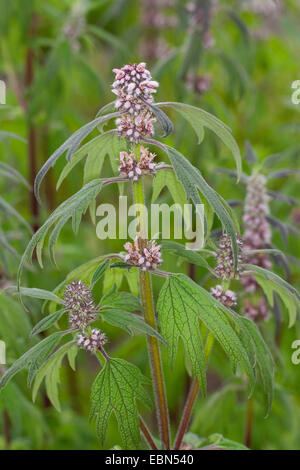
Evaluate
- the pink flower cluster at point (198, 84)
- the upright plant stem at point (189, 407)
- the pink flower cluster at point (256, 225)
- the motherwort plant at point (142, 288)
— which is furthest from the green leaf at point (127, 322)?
the pink flower cluster at point (198, 84)

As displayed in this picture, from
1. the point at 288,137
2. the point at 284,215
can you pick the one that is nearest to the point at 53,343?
the point at 284,215

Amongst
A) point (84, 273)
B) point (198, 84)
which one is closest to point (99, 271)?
point (84, 273)

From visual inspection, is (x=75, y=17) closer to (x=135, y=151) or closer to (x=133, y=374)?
(x=135, y=151)

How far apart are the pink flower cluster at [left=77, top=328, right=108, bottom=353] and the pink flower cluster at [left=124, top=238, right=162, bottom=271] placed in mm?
78

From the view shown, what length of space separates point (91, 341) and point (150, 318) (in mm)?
66

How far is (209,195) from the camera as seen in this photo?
0.50 metres

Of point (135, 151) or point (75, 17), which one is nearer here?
point (135, 151)

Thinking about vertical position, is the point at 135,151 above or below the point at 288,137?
below

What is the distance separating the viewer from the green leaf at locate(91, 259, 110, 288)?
0.58 meters

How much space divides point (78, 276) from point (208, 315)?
0.53 ft

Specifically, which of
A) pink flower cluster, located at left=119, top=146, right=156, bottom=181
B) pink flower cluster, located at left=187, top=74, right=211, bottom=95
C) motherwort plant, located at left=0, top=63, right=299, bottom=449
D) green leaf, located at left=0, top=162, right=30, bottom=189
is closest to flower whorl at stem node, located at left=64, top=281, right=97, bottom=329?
motherwort plant, located at left=0, top=63, right=299, bottom=449

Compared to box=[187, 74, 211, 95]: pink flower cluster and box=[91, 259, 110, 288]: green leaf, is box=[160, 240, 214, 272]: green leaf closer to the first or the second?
box=[91, 259, 110, 288]: green leaf

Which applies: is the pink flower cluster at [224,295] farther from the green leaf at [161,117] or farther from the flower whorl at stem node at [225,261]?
the green leaf at [161,117]

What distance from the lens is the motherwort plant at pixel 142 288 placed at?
52cm
